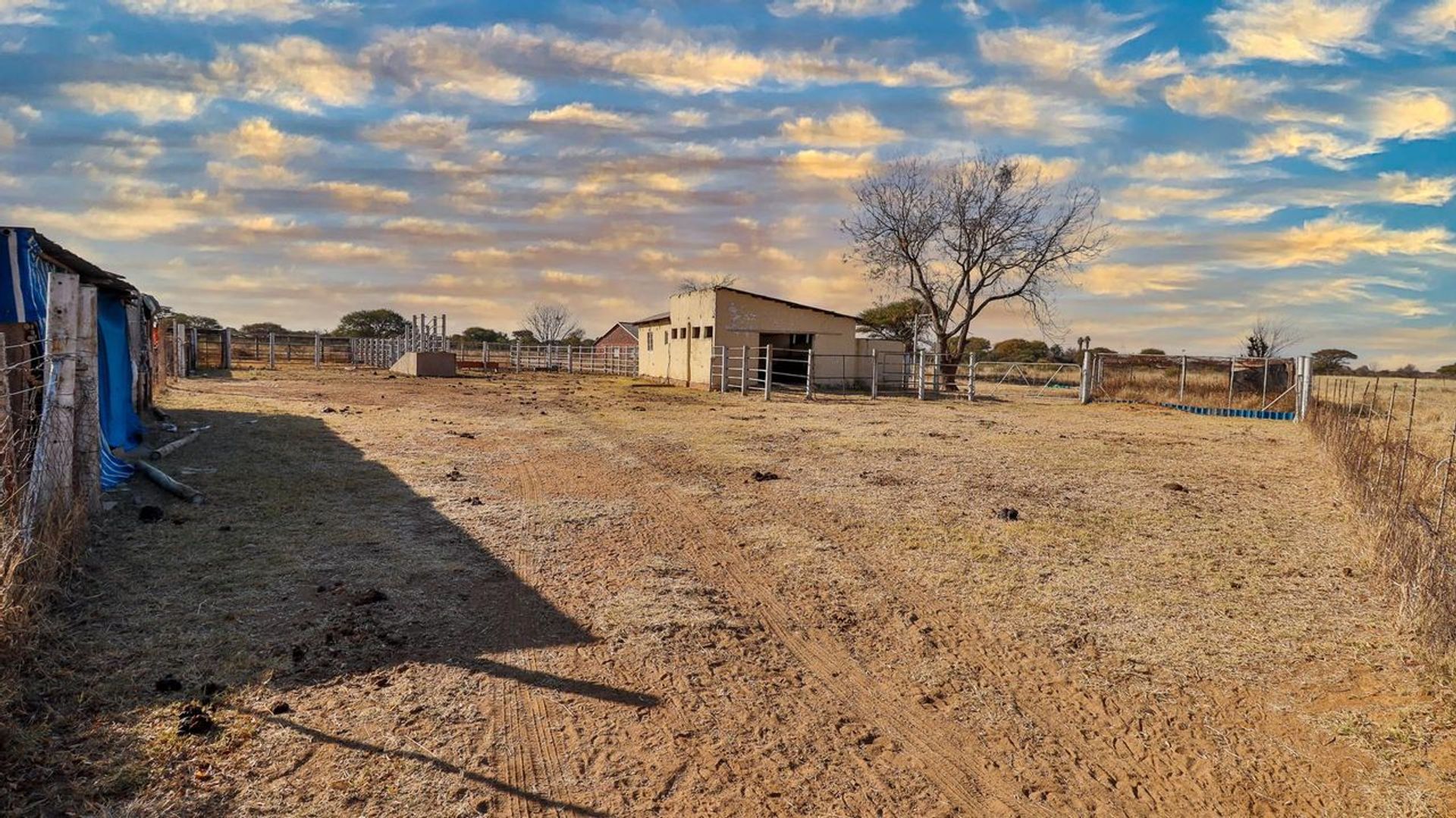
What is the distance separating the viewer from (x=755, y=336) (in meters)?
28.1

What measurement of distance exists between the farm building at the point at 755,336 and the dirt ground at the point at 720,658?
19050mm

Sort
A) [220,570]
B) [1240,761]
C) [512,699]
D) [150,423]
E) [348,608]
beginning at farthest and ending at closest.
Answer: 1. [150,423]
2. [220,570]
3. [348,608]
4. [512,699]
5. [1240,761]

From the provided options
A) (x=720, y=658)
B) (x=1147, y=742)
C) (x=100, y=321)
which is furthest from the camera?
(x=100, y=321)

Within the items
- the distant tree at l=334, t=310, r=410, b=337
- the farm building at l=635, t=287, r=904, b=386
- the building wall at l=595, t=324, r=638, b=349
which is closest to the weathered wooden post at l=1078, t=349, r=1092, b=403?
the farm building at l=635, t=287, r=904, b=386

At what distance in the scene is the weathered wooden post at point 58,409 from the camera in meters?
5.11

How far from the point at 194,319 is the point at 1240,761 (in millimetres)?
74350

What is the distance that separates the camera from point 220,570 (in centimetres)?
527

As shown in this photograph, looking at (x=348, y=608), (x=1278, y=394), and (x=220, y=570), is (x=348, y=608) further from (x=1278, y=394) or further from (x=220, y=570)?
(x=1278, y=394)

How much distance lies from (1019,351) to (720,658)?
68.3 meters

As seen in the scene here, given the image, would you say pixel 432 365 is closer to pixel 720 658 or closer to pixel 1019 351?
pixel 720 658

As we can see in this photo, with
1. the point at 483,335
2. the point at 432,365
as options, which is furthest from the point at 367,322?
the point at 432,365

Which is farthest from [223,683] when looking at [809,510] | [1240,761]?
[809,510]

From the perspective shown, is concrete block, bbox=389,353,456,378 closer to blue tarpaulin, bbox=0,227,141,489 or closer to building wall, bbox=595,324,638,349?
blue tarpaulin, bbox=0,227,141,489

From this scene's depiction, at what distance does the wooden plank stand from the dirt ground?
47 centimetres
